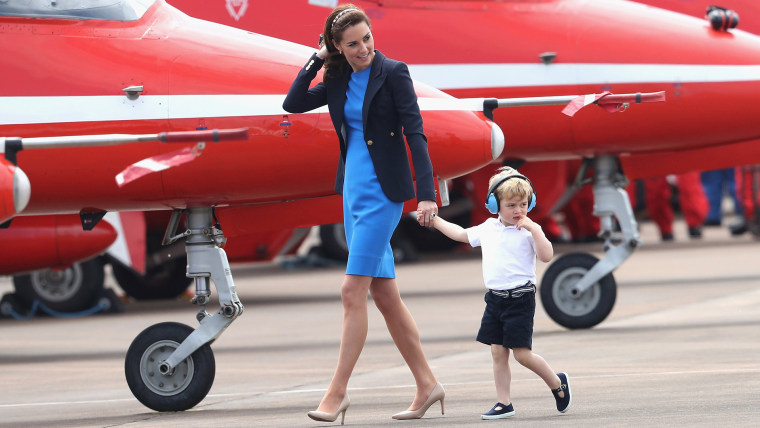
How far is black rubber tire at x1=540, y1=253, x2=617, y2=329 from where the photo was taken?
35.3 ft

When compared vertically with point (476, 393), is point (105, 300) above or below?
above

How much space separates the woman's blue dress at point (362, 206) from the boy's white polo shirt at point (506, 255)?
41 cm

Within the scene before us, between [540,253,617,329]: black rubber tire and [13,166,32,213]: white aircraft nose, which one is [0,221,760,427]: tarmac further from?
[13,166,32,213]: white aircraft nose

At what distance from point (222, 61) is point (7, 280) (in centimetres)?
1491

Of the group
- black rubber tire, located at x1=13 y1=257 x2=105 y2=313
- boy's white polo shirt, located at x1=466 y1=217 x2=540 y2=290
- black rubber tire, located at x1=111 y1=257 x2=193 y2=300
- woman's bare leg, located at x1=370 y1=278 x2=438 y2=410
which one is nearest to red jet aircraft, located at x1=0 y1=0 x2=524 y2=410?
boy's white polo shirt, located at x1=466 y1=217 x2=540 y2=290

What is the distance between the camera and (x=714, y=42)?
431 inches

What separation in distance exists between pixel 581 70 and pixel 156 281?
664 centimetres

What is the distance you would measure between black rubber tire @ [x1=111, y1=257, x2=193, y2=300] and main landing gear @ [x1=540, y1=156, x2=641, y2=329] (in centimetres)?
607

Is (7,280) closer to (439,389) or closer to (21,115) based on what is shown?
(21,115)

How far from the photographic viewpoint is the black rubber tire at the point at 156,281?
52.3ft

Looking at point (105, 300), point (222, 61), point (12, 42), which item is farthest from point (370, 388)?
point (105, 300)

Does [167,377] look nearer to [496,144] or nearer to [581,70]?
[496,144]

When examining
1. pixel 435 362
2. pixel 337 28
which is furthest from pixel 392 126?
pixel 435 362

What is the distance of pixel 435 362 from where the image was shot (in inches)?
371
